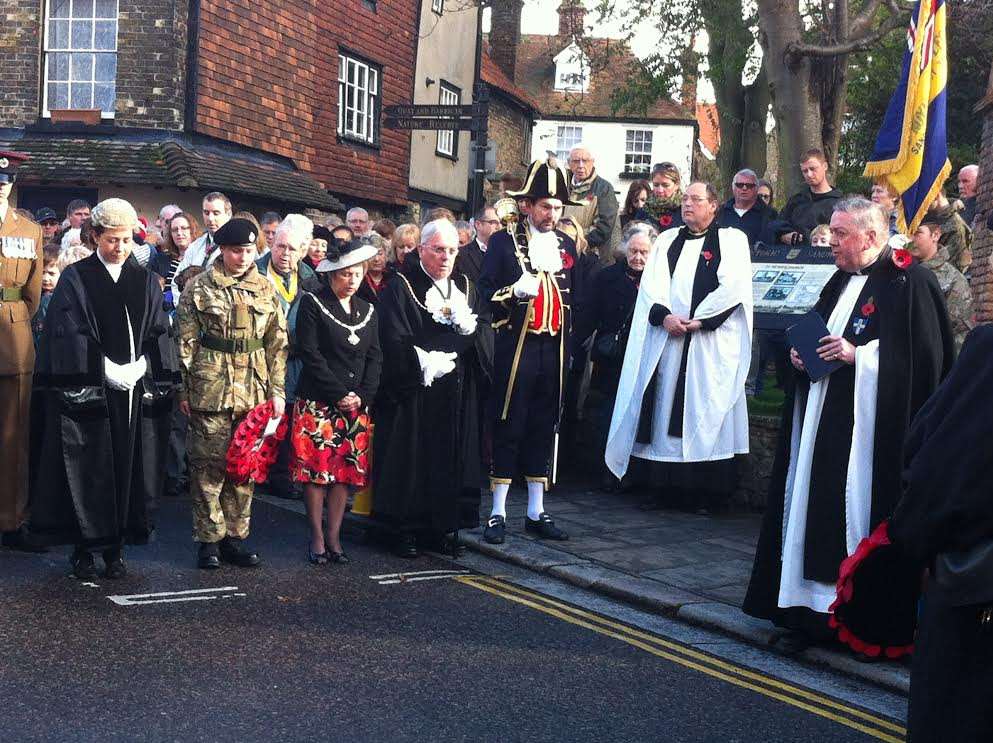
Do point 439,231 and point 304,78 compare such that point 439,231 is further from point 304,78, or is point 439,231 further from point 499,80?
point 499,80

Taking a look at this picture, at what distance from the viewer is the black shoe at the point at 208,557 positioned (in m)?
7.69

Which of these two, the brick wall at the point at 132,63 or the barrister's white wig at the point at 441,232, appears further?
the brick wall at the point at 132,63

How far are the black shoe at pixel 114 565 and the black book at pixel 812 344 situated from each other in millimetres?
3942

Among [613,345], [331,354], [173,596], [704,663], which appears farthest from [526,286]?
[704,663]

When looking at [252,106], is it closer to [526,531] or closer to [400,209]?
[400,209]

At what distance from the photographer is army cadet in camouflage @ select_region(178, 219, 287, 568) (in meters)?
7.59

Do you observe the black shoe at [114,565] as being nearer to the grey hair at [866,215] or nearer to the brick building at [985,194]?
the grey hair at [866,215]

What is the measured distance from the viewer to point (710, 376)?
9.72m

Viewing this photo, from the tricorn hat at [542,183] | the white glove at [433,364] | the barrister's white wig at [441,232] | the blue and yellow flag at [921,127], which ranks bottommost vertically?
the white glove at [433,364]

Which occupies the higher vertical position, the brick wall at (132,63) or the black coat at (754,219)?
the brick wall at (132,63)

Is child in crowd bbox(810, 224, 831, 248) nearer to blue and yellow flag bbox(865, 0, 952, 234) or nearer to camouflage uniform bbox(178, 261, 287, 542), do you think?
blue and yellow flag bbox(865, 0, 952, 234)

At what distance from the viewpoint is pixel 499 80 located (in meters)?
35.9

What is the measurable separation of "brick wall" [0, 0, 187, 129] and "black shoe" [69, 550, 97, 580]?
44.0 feet

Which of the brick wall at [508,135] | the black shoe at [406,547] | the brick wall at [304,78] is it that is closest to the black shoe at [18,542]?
the black shoe at [406,547]
